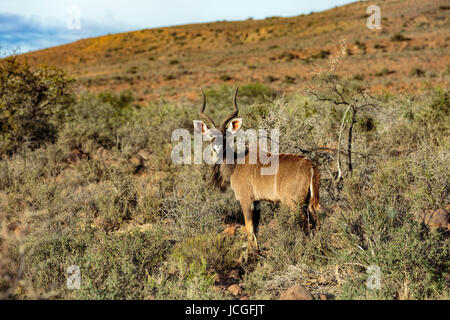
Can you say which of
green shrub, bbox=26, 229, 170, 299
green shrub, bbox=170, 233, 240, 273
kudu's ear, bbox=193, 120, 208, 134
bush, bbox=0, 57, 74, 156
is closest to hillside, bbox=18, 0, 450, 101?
bush, bbox=0, 57, 74, 156

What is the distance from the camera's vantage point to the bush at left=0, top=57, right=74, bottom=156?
32.0 ft

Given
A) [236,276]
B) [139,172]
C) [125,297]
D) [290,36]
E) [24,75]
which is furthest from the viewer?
[290,36]

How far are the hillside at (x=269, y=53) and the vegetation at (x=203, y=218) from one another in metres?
4.15

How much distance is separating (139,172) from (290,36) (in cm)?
4793

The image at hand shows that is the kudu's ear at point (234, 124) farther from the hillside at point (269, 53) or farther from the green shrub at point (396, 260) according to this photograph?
the hillside at point (269, 53)

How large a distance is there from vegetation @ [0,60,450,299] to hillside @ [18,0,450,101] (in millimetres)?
4154

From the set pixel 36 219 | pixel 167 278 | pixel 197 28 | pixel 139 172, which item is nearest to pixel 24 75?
pixel 139 172

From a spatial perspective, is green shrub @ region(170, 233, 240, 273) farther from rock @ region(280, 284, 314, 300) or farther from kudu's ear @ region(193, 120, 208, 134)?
kudu's ear @ region(193, 120, 208, 134)

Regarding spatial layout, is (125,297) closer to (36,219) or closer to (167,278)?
(167,278)

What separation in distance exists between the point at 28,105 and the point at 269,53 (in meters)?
34.1

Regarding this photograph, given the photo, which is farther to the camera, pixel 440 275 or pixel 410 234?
pixel 410 234

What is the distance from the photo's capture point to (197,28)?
7019 centimetres

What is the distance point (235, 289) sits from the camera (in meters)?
3.99

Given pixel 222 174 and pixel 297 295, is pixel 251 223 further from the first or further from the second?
pixel 297 295
